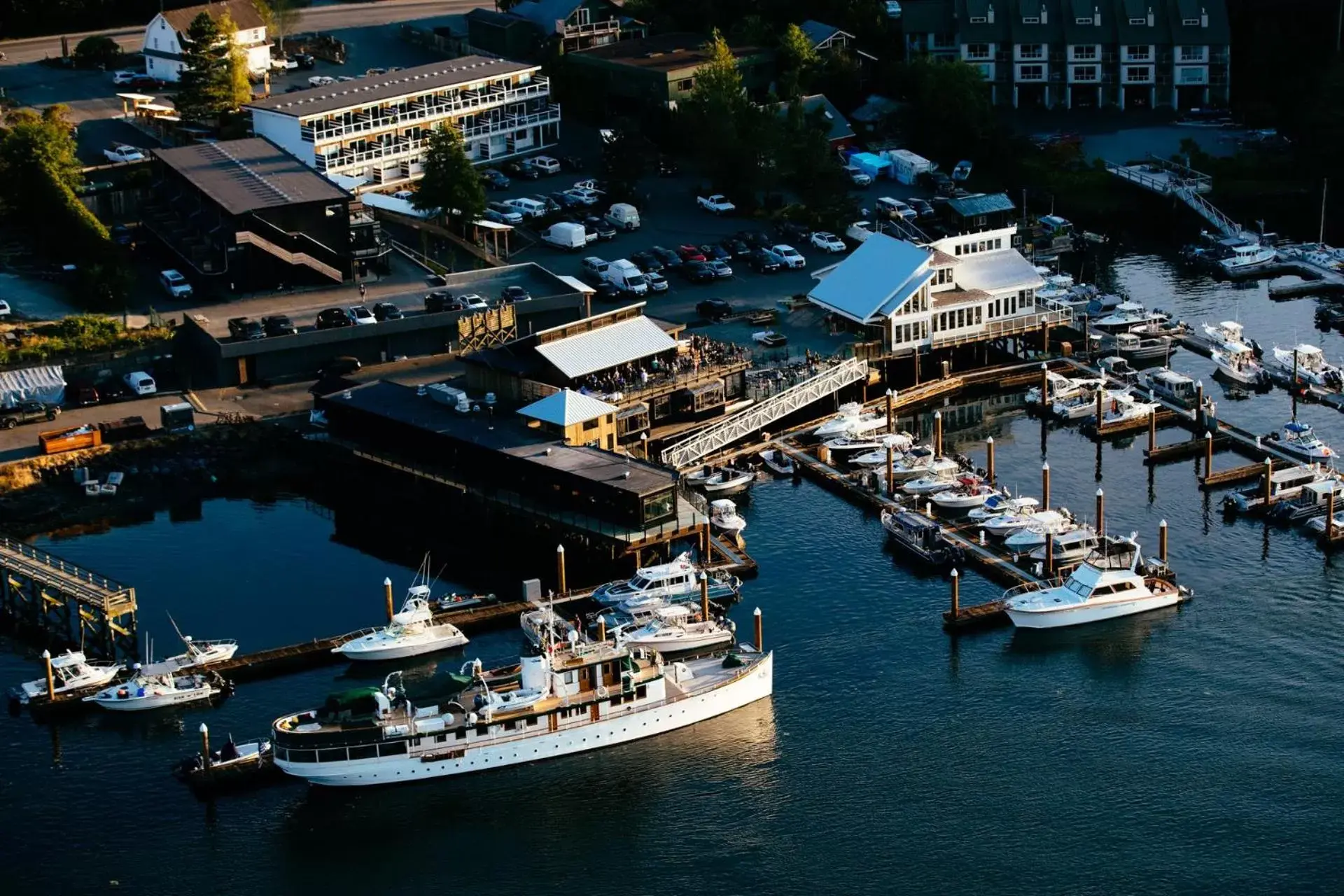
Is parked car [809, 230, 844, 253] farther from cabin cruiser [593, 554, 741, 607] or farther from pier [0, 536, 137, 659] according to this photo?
pier [0, 536, 137, 659]

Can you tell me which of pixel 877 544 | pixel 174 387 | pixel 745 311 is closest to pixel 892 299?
pixel 745 311

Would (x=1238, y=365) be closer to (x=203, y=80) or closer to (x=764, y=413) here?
(x=764, y=413)

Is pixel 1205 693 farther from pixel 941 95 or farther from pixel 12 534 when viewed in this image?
pixel 941 95

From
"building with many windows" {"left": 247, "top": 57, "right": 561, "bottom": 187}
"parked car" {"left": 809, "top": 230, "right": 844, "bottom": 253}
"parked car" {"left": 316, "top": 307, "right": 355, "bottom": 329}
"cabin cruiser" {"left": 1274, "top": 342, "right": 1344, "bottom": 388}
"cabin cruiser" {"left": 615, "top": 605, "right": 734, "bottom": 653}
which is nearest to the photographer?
"cabin cruiser" {"left": 615, "top": 605, "right": 734, "bottom": 653}

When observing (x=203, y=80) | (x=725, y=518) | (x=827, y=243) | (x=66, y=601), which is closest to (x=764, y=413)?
(x=725, y=518)

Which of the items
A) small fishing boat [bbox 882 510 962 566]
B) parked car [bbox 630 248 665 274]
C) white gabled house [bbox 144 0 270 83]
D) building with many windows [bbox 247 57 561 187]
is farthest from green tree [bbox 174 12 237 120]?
small fishing boat [bbox 882 510 962 566]

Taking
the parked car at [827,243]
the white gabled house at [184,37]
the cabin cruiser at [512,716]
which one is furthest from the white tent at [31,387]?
Answer: the white gabled house at [184,37]
